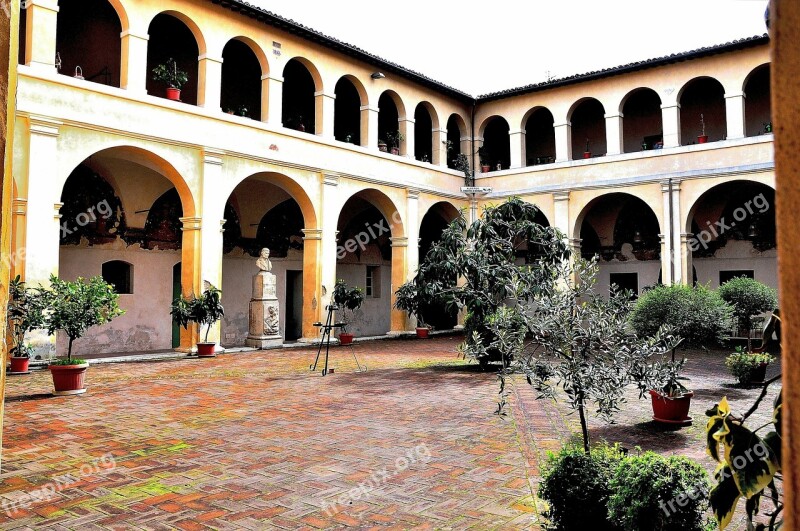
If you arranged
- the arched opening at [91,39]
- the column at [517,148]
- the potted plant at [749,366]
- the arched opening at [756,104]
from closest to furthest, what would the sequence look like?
1. the potted plant at [749,366]
2. the arched opening at [91,39]
3. the arched opening at [756,104]
4. the column at [517,148]

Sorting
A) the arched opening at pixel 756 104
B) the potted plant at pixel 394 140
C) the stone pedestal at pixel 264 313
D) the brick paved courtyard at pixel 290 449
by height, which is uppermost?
the arched opening at pixel 756 104

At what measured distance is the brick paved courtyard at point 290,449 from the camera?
4113mm

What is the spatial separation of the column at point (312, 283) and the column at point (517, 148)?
825cm

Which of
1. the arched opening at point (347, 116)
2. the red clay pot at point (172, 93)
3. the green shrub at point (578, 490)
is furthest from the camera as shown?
the arched opening at point (347, 116)

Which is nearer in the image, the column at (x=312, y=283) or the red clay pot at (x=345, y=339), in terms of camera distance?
the column at (x=312, y=283)

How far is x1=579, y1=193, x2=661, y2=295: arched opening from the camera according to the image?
2119cm

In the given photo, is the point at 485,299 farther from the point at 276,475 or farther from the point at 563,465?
the point at 563,465

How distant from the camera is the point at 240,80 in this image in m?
18.2

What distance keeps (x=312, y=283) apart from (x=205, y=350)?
13.7ft

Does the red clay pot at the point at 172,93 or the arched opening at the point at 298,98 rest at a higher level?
the arched opening at the point at 298,98

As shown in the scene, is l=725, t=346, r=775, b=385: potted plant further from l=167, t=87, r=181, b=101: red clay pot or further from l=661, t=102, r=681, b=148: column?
l=167, t=87, r=181, b=101: red clay pot

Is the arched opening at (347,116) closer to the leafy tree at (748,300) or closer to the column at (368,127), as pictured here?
the column at (368,127)

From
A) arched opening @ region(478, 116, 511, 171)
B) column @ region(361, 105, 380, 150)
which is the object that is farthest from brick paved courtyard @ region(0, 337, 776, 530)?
arched opening @ region(478, 116, 511, 171)

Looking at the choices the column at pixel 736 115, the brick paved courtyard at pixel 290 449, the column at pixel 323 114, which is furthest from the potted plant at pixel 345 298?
the column at pixel 736 115
